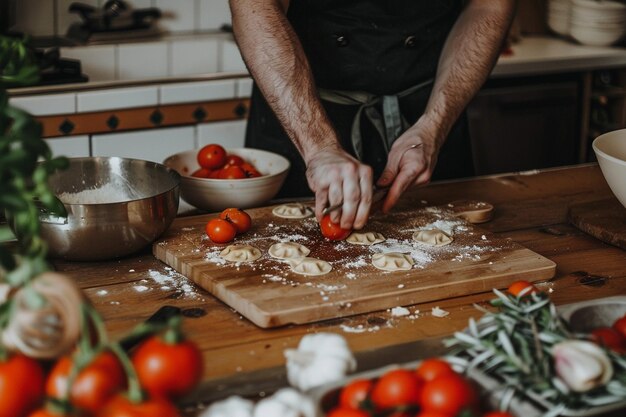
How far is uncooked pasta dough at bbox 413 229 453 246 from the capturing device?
1.74m

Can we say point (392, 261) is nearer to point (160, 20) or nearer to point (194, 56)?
point (194, 56)

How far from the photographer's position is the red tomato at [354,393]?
3.26ft

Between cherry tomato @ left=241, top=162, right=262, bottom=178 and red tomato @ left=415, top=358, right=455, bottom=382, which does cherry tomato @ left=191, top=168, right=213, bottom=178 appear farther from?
red tomato @ left=415, top=358, right=455, bottom=382

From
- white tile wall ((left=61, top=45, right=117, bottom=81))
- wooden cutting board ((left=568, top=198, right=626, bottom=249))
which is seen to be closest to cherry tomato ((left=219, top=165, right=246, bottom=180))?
wooden cutting board ((left=568, top=198, right=626, bottom=249))

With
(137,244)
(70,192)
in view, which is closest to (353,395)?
(137,244)

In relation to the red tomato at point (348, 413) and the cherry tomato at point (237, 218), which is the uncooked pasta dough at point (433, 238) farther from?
the red tomato at point (348, 413)

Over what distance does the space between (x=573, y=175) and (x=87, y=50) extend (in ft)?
6.76

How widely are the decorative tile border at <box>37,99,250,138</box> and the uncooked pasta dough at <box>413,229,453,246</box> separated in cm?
166

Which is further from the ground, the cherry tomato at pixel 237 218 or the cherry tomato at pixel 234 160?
the cherry tomato at pixel 234 160

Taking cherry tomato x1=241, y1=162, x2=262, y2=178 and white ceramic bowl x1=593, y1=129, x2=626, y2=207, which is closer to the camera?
white ceramic bowl x1=593, y1=129, x2=626, y2=207

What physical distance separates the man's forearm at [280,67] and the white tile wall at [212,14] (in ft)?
6.60

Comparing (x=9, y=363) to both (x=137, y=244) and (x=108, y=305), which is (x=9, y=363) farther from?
(x=137, y=244)

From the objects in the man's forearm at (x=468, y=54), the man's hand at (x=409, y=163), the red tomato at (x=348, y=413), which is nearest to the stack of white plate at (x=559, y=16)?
the man's forearm at (x=468, y=54)

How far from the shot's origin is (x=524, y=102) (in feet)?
12.0
